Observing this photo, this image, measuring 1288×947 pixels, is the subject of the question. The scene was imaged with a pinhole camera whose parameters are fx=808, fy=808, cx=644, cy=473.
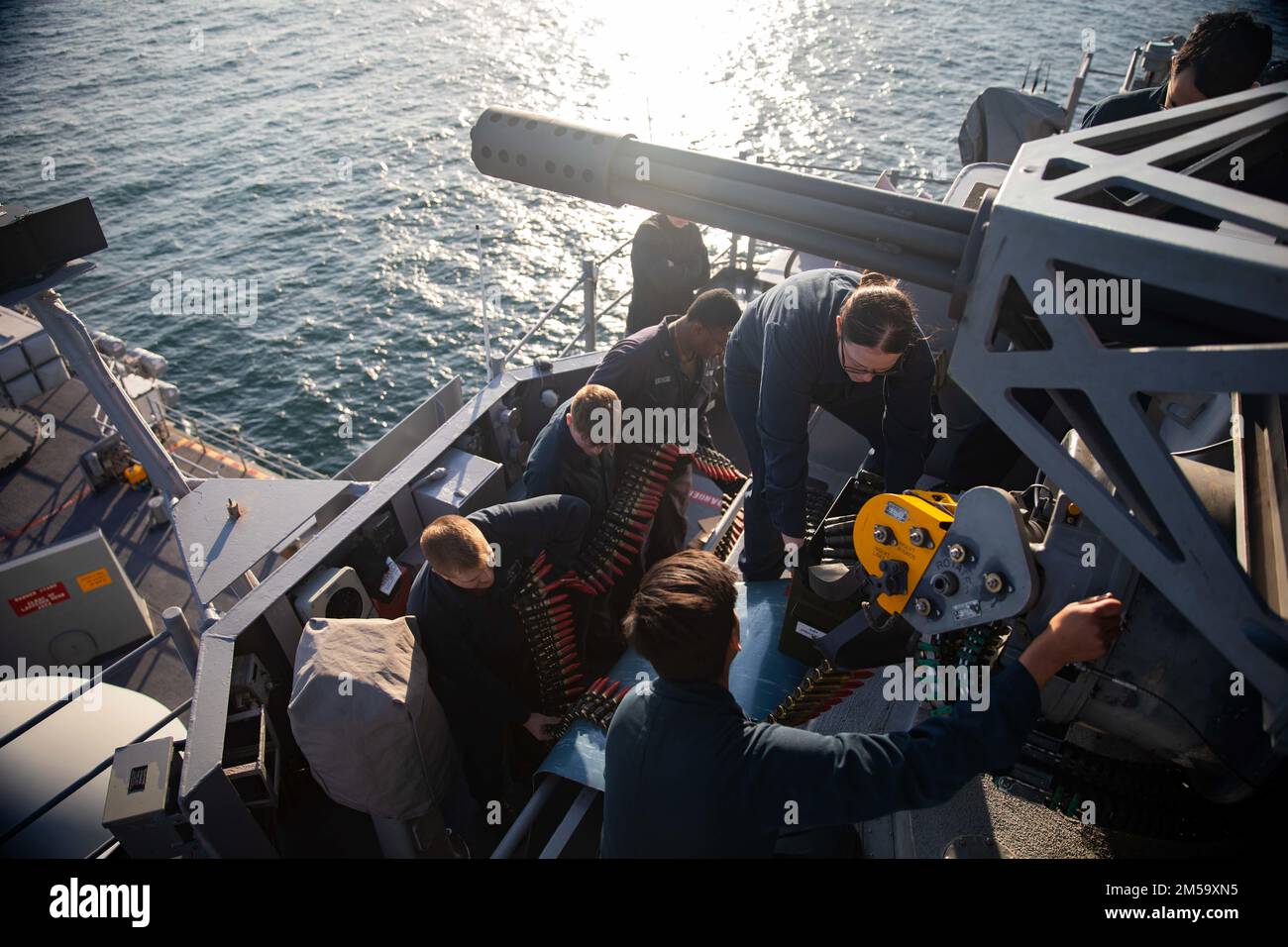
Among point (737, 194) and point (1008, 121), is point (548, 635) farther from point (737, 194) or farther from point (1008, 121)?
point (1008, 121)

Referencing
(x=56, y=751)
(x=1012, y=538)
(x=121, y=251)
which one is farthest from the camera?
(x=121, y=251)

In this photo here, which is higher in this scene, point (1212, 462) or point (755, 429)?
point (1212, 462)

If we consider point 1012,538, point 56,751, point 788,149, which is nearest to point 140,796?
point 56,751

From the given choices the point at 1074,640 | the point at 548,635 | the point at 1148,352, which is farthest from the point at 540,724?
the point at 1148,352

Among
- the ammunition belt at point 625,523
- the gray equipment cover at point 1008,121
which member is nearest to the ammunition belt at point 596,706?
the ammunition belt at point 625,523

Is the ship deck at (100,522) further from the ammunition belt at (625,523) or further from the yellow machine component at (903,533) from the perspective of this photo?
the yellow machine component at (903,533)

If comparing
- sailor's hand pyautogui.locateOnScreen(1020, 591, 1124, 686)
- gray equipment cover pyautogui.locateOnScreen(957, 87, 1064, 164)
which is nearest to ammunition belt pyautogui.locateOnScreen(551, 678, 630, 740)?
sailor's hand pyautogui.locateOnScreen(1020, 591, 1124, 686)

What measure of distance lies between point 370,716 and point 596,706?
1273 mm

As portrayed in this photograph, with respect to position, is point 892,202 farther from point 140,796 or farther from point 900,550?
point 140,796

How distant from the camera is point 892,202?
8.43 feet

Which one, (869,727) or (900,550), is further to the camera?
(869,727)

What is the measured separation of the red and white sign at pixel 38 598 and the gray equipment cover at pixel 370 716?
27.3 feet

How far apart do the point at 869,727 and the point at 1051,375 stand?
249 cm

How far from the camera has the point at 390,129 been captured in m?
33.9
